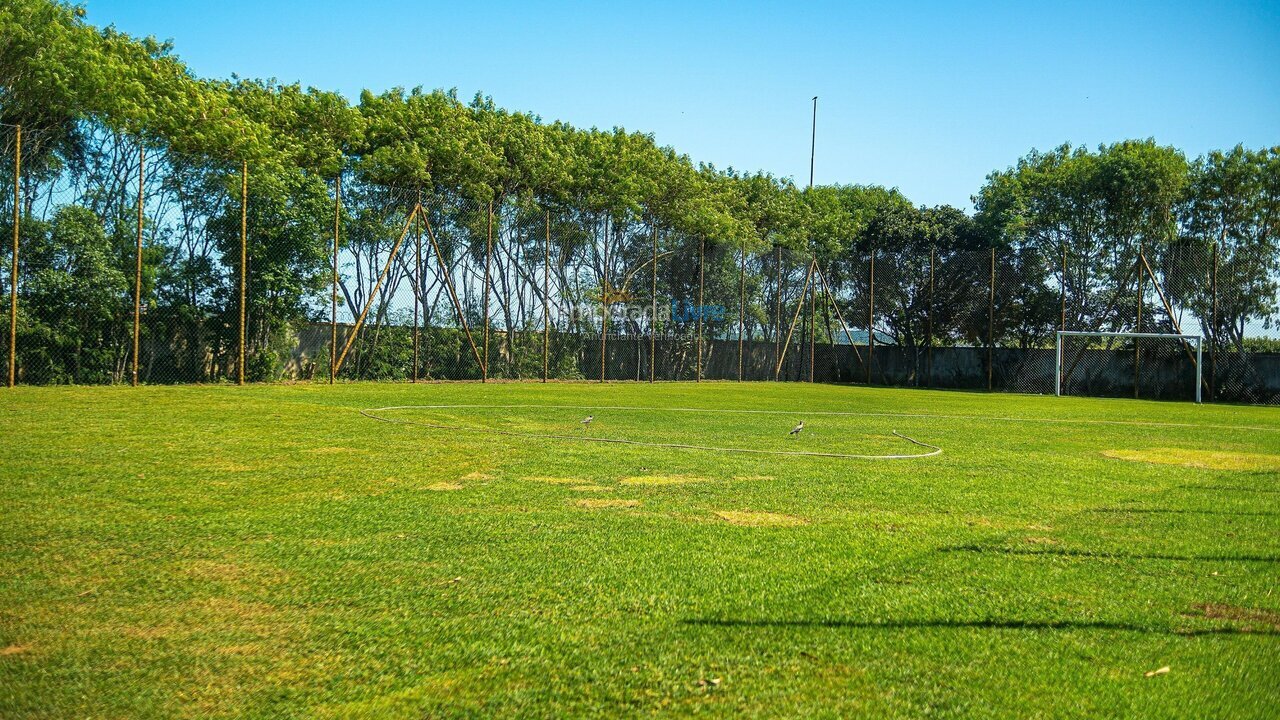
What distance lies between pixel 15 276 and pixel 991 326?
75.0 feet

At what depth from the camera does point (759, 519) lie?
3830 millimetres

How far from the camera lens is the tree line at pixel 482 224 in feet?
40.9

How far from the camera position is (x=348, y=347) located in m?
16.1

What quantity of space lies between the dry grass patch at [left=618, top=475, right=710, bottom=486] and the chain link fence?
10483 mm

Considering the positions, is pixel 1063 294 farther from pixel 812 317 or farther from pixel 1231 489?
pixel 1231 489

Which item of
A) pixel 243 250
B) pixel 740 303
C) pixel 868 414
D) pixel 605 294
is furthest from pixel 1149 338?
pixel 243 250

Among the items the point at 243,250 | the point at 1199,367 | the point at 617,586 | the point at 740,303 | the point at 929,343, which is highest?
the point at 740,303

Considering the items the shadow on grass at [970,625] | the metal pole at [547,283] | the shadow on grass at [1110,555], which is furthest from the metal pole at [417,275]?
the shadow on grass at [970,625]

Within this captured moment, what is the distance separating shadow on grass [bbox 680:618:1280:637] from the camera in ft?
7.72

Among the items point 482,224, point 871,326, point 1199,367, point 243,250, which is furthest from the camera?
point 871,326

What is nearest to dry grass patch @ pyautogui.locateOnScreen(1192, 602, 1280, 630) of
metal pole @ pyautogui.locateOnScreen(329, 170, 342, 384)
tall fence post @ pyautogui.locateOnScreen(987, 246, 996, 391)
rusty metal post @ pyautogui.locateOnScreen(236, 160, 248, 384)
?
rusty metal post @ pyautogui.locateOnScreen(236, 160, 248, 384)

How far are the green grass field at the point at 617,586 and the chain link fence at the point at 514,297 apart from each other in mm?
7905

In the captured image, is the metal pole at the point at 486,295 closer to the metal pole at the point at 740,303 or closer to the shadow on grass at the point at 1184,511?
the metal pole at the point at 740,303

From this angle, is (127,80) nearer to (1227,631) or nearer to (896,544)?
(896,544)
